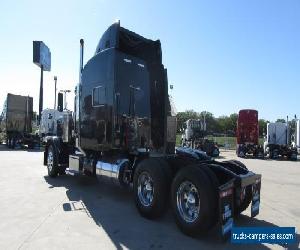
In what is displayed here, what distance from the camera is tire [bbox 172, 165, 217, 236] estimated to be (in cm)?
585

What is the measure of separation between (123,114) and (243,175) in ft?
11.5

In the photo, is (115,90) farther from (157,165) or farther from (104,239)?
(104,239)

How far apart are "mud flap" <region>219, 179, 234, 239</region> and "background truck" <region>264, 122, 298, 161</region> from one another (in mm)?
25154

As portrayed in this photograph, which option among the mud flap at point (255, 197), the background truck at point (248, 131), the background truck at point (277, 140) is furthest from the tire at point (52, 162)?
the background truck at point (277, 140)

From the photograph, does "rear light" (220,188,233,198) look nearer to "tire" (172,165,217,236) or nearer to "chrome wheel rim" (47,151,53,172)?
"tire" (172,165,217,236)

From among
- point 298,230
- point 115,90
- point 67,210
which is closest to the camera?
point 298,230

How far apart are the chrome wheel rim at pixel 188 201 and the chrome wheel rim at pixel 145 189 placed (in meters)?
0.87

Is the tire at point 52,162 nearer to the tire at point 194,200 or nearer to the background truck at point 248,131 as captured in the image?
the tire at point 194,200

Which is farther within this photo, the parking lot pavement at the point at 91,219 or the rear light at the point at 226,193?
the rear light at the point at 226,193

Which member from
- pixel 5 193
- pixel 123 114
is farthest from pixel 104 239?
pixel 5 193

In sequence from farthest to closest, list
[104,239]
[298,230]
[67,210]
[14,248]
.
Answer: [67,210]
[298,230]
[104,239]
[14,248]

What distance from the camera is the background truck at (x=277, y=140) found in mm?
29875

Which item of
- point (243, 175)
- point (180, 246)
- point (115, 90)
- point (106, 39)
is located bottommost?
point (180, 246)

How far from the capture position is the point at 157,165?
7059 millimetres
